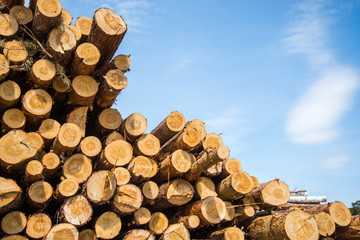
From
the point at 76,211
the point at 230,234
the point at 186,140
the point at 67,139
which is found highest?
the point at 186,140

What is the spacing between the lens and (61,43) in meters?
4.55

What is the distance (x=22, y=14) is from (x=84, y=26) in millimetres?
968

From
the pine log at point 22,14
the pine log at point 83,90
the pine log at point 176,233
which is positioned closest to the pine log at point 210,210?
the pine log at point 176,233

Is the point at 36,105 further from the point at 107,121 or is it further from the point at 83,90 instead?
the point at 107,121

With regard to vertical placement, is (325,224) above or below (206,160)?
below

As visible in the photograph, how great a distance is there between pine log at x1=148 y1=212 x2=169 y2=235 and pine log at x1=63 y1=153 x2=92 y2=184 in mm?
1276

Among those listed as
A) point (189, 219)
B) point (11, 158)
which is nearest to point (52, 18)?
point (11, 158)

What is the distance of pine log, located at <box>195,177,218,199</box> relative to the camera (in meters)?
5.26

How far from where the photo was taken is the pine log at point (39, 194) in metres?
4.06

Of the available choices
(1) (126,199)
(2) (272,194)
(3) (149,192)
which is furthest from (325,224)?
(1) (126,199)

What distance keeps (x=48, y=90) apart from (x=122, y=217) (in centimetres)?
239

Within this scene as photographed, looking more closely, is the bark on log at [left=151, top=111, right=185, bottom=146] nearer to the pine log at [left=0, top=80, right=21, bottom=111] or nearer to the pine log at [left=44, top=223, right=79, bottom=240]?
the pine log at [left=44, top=223, right=79, bottom=240]

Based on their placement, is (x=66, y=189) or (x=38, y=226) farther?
(x=66, y=189)

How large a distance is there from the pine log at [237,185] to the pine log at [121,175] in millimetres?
1730
